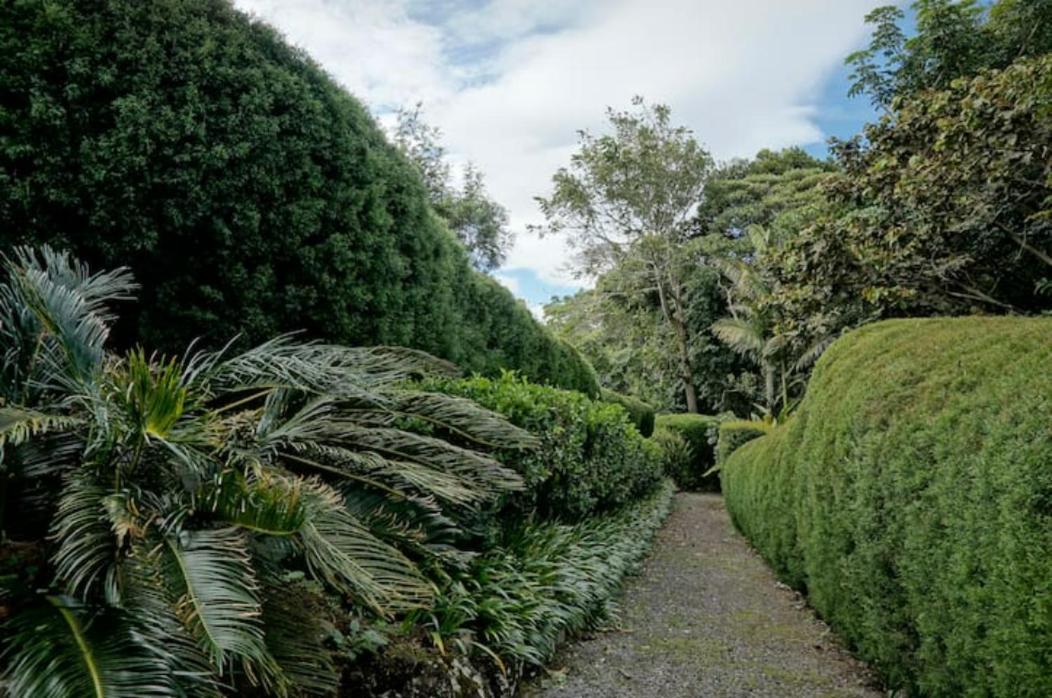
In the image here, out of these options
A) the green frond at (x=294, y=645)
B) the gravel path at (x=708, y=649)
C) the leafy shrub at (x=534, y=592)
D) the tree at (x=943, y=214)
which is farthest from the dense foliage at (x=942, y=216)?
the green frond at (x=294, y=645)

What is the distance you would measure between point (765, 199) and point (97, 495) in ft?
77.4

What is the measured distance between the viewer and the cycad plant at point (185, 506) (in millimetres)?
1563

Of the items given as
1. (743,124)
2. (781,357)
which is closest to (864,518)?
(743,124)

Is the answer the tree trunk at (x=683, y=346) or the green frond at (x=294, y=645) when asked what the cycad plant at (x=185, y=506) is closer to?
the green frond at (x=294, y=645)

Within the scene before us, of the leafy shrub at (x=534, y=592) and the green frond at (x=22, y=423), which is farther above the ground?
the green frond at (x=22, y=423)

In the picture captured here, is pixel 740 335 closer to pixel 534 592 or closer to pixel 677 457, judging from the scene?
pixel 677 457

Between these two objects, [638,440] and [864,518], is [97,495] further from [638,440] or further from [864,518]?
[638,440]

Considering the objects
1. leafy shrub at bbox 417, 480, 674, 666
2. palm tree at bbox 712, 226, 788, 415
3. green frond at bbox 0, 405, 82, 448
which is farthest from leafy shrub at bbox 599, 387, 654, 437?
green frond at bbox 0, 405, 82, 448

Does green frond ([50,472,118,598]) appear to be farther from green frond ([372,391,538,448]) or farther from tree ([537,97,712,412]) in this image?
tree ([537,97,712,412])

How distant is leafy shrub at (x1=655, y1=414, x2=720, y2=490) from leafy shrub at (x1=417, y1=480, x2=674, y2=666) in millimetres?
12469

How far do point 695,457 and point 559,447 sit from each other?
14.1m

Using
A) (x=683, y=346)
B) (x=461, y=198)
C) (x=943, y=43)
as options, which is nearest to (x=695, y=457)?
Answer: (x=683, y=346)

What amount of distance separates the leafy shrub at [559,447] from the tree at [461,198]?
37.5ft

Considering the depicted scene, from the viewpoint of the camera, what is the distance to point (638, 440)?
11.0m
